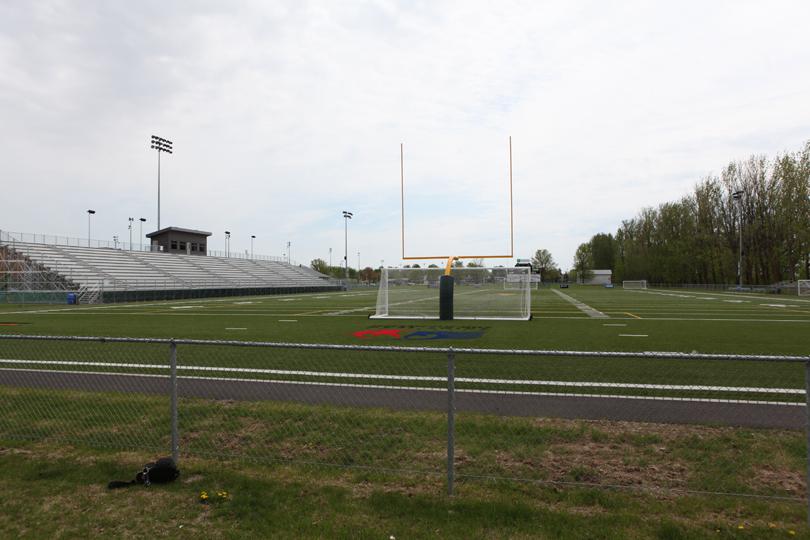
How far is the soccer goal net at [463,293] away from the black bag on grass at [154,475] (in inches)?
671

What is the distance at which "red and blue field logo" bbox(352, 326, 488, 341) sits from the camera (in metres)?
14.8

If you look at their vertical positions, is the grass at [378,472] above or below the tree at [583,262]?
below

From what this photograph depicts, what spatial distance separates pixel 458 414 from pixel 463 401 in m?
0.61

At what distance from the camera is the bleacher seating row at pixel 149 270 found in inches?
1709

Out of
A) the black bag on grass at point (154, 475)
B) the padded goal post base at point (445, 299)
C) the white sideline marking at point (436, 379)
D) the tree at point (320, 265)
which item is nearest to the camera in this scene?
the black bag on grass at point (154, 475)

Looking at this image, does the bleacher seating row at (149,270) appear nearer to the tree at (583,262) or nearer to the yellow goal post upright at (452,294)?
the yellow goal post upright at (452,294)

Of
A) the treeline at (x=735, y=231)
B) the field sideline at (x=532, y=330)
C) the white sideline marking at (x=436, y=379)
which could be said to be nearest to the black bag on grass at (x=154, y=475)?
the white sideline marking at (x=436, y=379)

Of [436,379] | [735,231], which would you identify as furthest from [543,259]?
[436,379]

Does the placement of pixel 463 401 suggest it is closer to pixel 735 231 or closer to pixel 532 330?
pixel 532 330

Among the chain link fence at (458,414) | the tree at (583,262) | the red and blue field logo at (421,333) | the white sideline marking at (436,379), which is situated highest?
the tree at (583,262)

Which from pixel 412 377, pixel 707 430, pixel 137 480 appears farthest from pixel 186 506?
pixel 707 430

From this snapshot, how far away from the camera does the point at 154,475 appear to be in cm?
452

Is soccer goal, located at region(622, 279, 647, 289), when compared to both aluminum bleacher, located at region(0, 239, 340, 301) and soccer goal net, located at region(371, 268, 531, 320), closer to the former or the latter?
Answer: aluminum bleacher, located at region(0, 239, 340, 301)

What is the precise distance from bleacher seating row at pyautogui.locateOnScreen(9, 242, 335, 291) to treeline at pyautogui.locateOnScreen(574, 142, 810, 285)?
53.1m
